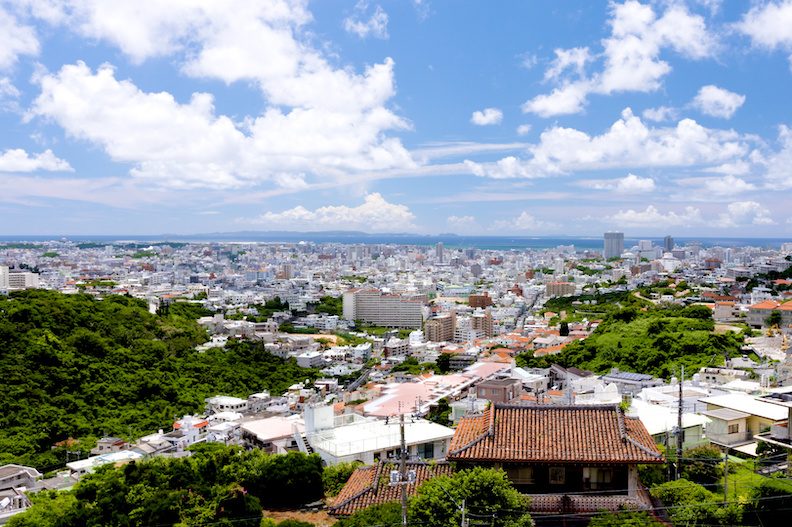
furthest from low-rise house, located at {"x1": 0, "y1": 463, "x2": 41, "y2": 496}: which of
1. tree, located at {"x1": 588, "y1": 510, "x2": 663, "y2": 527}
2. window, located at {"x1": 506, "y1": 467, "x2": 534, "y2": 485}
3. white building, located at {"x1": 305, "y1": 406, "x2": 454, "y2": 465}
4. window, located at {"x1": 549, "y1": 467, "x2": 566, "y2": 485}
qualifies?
tree, located at {"x1": 588, "y1": 510, "x2": 663, "y2": 527}

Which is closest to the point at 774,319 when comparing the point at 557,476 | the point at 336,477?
the point at 336,477

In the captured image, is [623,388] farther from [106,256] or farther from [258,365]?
[106,256]

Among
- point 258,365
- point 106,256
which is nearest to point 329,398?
point 258,365

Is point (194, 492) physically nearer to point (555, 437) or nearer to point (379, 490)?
point (379, 490)

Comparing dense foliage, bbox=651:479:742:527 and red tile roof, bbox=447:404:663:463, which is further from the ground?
red tile roof, bbox=447:404:663:463

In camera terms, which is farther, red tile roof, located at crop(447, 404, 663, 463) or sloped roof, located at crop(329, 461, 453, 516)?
sloped roof, located at crop(329, 461, 453, 516)

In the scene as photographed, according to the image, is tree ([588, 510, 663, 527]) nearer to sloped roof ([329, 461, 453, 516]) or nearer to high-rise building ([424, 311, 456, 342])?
sloped roof ([329, 461, 453, 516])

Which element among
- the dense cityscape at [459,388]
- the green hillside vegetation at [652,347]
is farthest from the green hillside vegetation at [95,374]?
the green hillside vegetation at [652,347]
